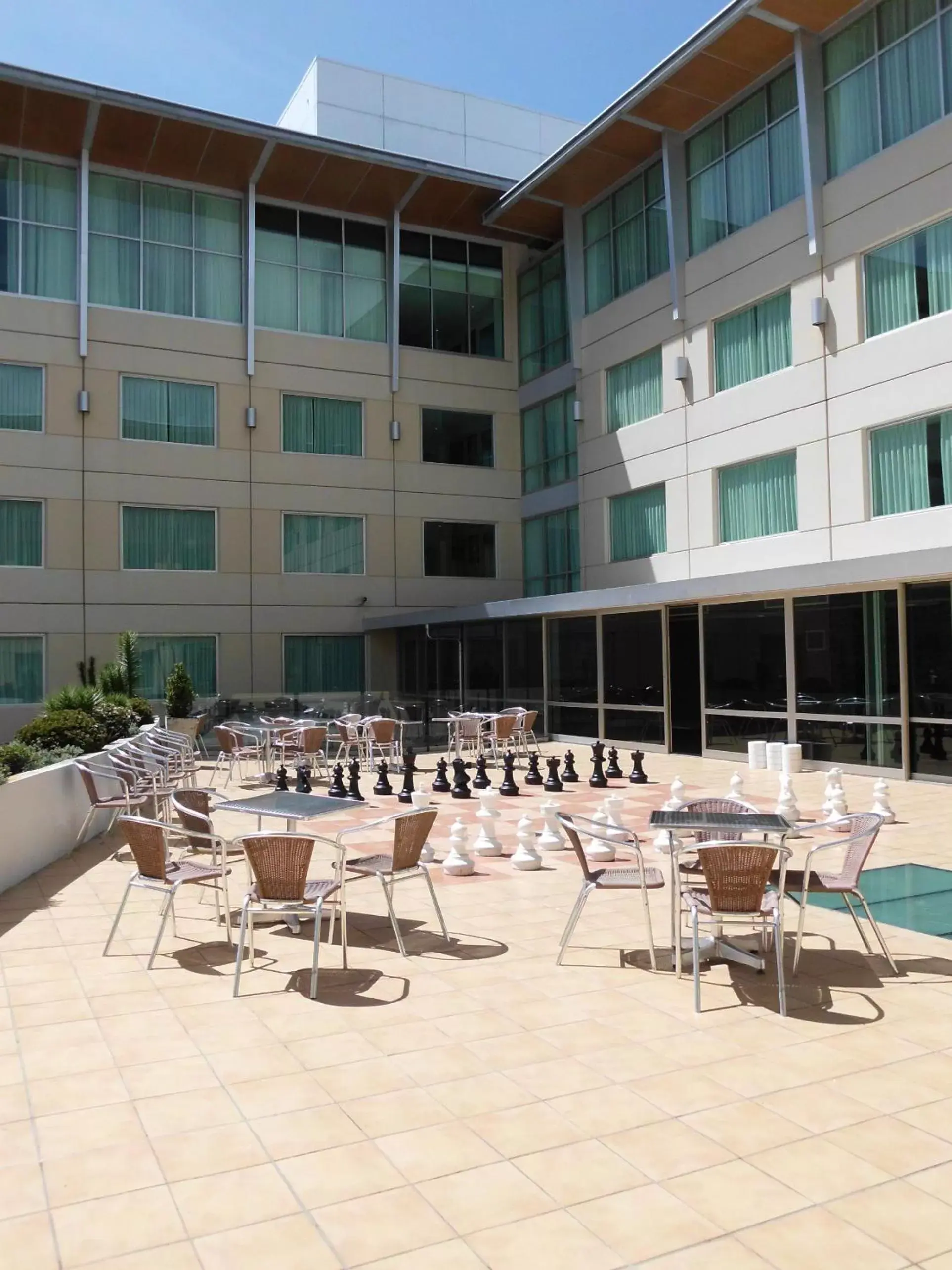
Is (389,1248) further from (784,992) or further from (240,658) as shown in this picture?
(240,658)

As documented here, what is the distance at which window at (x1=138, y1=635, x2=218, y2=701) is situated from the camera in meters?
24.8

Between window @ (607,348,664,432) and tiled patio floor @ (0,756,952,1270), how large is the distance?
1749cm

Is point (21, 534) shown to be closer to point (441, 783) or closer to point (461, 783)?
point (441, 783)

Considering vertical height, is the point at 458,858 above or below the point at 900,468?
below

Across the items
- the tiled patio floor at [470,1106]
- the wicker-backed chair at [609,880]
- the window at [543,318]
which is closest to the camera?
the tiled patio floor at [470,1106]

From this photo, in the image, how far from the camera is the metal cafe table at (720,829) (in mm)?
5895

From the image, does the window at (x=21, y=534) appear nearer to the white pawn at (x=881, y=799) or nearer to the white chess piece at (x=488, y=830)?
the white chess piece at (x=488, y=830)

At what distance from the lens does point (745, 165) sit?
20.0 meters

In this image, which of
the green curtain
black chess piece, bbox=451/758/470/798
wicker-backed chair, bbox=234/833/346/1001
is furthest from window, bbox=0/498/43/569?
wicker-backed chair, bbox=234/833/346/1001

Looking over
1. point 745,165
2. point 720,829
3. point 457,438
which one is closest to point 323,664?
point 457,438

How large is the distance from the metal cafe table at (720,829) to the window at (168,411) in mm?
21332

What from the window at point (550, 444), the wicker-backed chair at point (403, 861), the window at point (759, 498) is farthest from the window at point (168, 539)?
the wicker-backed chair at point (403, 861)

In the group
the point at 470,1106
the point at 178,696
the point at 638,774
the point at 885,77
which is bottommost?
the point at 470,1106

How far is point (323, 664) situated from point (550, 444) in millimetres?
8182
